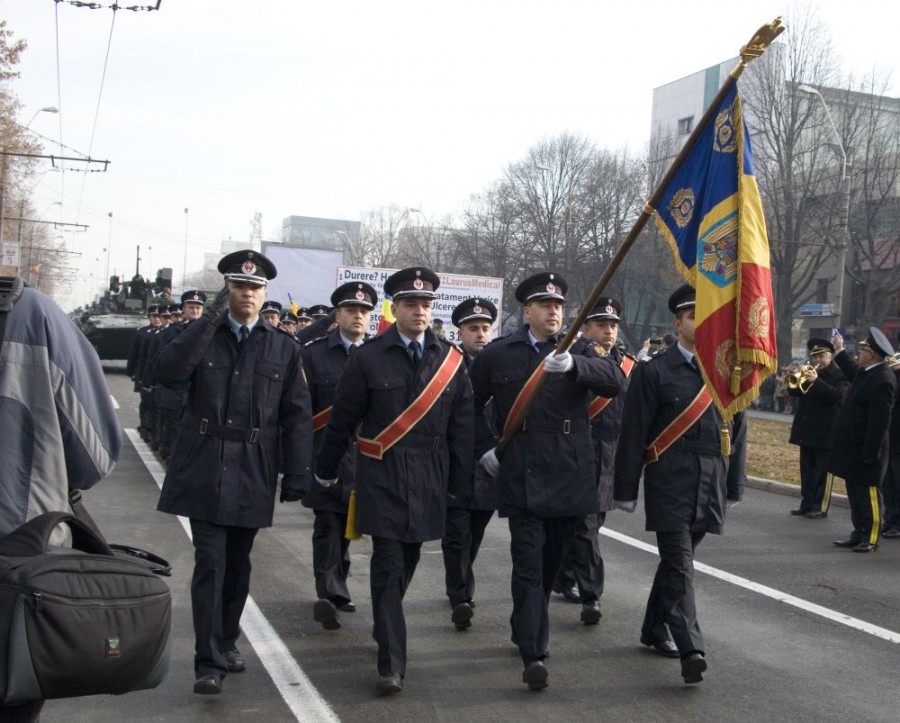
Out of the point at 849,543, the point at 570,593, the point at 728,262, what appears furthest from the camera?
the point at 849,543

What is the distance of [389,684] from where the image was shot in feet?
17.6

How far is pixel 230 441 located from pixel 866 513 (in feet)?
22.7

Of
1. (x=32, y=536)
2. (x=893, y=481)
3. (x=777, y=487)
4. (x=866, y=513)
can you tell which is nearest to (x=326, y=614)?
(x=32, y=536)

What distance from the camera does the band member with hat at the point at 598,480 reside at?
716cm

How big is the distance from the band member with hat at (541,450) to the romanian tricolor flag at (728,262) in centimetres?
66

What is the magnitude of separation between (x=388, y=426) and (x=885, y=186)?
37718mm

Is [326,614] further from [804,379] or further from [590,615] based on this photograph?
[804,379]

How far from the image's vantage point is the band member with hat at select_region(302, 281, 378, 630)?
6.95 meters

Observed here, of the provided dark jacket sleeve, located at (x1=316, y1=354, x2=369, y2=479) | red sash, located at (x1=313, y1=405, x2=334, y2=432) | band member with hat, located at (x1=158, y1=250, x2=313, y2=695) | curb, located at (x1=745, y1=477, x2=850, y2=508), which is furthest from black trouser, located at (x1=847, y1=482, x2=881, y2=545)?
band member with hat, located at (x1=158, y1=250, x2=313, y2=695)

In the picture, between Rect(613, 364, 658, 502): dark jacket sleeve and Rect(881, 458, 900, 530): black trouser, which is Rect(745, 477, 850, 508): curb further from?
Rect(613, 364, 658, 502): dark jacket sleeve

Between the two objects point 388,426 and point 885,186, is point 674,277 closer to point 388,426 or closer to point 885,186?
point 885,186

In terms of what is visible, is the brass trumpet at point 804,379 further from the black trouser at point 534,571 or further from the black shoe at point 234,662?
the black shoe at point 234,662

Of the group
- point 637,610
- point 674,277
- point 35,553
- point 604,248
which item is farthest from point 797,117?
point 35,553

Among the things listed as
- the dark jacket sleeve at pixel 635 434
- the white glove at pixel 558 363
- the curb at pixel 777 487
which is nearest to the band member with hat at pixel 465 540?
the dark jacket sleeve at pixel 635 434
